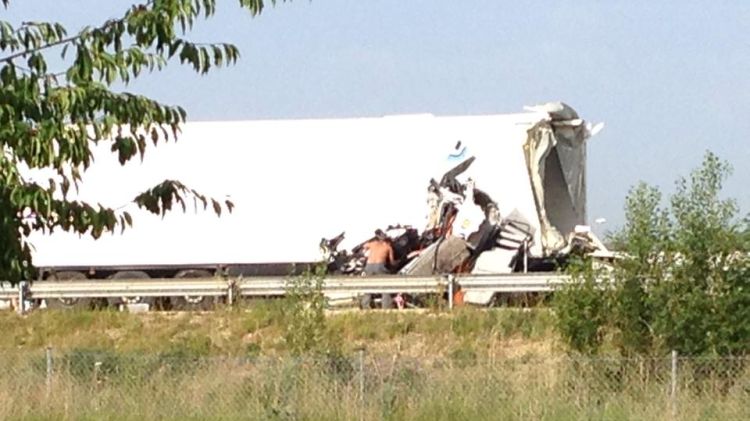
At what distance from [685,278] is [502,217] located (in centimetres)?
1053

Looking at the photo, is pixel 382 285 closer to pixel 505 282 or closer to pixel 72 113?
pixel 505 282

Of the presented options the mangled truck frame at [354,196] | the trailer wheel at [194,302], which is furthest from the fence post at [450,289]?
the trailer wheel at [194,302]

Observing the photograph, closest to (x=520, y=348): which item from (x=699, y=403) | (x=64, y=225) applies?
(x=699, y=403)

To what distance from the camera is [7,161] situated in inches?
317

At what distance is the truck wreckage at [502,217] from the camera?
86.1ft

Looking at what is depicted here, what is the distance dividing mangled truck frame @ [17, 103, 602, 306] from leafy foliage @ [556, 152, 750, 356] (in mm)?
9675

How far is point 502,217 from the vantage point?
26.4 metres

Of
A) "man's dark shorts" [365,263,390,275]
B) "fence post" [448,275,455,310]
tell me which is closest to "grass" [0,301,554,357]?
"fence post" [448,275,455,310]

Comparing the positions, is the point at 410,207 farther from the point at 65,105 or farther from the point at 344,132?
the point at 65,105

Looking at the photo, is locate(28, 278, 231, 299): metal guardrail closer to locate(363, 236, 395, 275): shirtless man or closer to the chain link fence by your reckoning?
locate(363, 236, 395, 275): shirtless man

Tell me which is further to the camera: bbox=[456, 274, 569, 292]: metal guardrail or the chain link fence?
bbox=[456, 274, 569, 292]: metal guardrail


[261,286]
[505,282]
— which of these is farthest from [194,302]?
[505,282]

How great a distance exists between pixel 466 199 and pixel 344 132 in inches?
135

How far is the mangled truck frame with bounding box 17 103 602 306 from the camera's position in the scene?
2653cm
